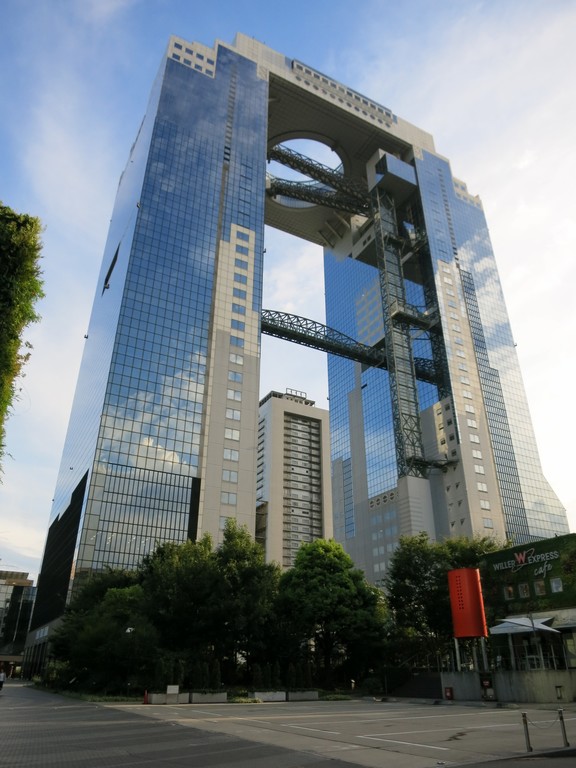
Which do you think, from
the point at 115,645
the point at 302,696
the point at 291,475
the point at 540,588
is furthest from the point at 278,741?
the point at 291,475

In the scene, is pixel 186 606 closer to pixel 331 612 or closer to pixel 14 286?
pixel 331 612

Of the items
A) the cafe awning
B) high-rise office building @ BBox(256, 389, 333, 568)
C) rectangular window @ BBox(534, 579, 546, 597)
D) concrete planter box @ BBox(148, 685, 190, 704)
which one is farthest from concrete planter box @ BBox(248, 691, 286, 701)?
high-rise office building @ BBox(256, 389, 333, 568)

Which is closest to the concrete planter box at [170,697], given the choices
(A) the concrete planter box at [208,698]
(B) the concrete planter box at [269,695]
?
(A) the concrete planter box at [208,698]

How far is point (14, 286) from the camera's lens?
12141 millimetres

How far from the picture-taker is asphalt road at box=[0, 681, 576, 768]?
11719 mm

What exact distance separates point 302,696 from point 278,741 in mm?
25178

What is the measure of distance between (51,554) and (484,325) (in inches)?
3535

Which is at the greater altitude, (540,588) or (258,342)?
(258,342)

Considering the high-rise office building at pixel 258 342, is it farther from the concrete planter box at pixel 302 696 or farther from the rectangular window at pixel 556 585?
the rectangular window at pixel 556 585

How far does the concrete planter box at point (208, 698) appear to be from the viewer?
3281 cm

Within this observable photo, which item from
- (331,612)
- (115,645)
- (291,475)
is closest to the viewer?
(115,645)

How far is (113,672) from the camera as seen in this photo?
3772cm

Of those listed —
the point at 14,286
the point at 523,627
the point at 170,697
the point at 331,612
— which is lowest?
the point at 170,697

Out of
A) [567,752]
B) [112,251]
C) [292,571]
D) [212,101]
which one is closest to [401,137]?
[212,101]
